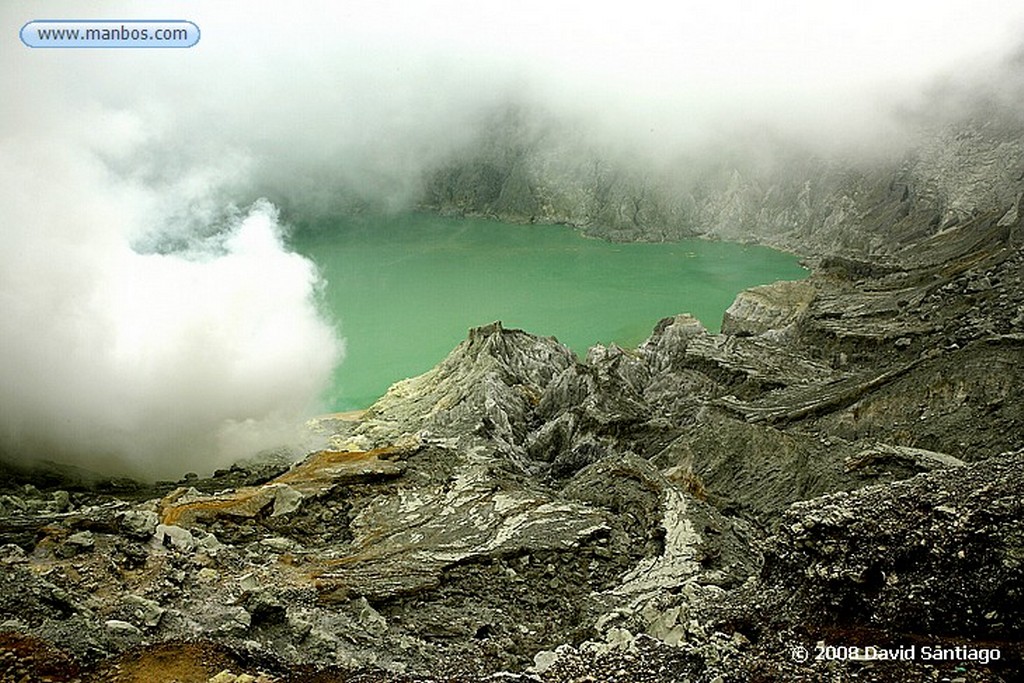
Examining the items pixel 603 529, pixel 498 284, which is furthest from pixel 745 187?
pixel 603 529

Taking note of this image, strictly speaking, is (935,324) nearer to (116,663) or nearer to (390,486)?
(390,486)

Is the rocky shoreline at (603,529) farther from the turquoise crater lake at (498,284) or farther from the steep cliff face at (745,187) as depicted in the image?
the steep cliff face at (745,187)

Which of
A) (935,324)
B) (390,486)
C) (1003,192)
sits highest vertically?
(1003,192)

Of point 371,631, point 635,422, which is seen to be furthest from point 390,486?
point 635,422

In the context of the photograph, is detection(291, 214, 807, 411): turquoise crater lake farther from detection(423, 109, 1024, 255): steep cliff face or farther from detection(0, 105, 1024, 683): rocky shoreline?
detection(0, 105, 1024, 683): rocky shoreline

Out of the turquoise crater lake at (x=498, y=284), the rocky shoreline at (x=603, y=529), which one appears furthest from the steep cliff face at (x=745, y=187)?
the rocky shoreline at (x=603, y=529)
